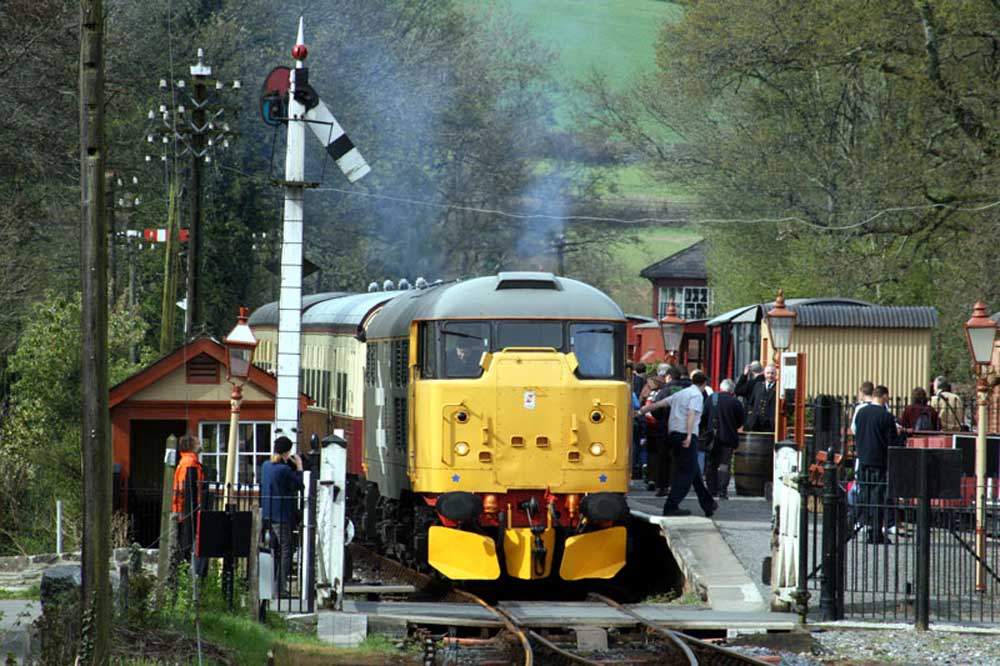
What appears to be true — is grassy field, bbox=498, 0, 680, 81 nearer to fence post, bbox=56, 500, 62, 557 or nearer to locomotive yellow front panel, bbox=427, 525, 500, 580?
fence post, bbox=56, 500, 62, 557

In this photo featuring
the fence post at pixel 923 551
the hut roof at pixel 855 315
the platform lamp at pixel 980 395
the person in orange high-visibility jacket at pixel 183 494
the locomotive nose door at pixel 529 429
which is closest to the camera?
the fence post at pixel 923 551

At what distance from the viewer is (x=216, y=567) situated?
1602 centimetres

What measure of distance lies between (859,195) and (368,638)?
3090 cm

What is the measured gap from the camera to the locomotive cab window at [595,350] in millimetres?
17141

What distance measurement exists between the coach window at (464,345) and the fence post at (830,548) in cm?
403

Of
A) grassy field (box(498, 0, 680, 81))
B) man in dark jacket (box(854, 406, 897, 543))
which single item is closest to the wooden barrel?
man in dark jacket (box(854, 406, 897, 543))

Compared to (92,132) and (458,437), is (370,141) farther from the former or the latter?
(92,132)

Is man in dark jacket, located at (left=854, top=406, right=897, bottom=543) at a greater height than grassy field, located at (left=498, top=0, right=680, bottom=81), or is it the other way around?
grassy field, located at (left=498, top=0, right=680, bottom=81)

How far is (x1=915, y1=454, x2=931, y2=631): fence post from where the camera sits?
1438 cm

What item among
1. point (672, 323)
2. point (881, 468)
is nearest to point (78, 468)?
point (672, 323)

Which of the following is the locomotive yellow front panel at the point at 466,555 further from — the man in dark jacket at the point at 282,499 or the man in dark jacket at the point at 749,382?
the man in dark jacket at the point at 749,382

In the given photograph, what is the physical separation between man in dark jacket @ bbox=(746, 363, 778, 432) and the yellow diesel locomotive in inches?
288

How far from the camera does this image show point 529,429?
16.7 metres

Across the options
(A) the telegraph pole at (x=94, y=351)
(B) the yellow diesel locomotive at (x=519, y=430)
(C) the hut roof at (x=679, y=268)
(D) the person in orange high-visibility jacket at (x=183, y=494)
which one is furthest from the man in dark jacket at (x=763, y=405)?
(C) the hut roof at (x=679, y=268)
